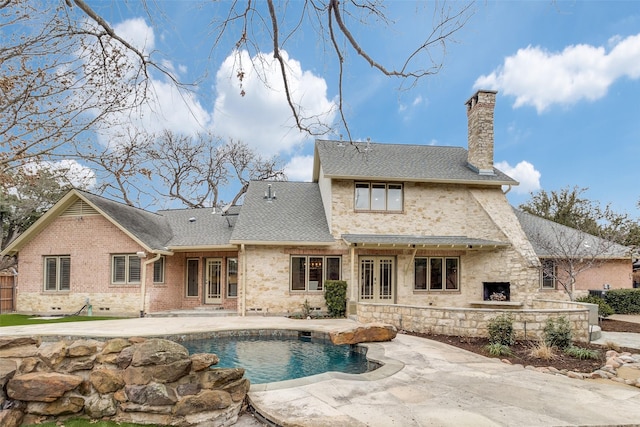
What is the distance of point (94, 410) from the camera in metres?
5.15

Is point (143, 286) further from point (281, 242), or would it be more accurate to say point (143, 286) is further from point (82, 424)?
point (82, 424)

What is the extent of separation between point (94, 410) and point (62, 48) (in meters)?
5.24

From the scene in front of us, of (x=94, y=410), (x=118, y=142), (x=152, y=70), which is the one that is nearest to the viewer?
(x=152, y=70)

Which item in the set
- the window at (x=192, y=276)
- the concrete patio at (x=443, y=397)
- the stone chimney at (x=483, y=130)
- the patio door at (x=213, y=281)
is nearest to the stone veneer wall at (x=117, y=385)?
the concrete patio at (x=443, y=397)

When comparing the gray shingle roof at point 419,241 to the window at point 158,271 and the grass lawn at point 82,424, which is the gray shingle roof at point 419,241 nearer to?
the window at point 158,271

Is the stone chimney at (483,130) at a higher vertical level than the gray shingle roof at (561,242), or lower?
higher

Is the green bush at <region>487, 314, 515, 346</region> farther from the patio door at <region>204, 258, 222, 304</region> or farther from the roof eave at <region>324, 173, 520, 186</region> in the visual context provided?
the patio door at <region>204, 258, 222, 304</region>

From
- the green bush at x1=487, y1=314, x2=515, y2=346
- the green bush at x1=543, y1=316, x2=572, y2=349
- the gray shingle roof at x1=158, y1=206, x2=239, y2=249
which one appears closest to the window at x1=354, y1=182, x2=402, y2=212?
the gray shingle roof at x1=158, y1=206, x2=239, y2=249

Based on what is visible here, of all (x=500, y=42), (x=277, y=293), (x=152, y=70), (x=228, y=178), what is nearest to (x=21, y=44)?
(x=152, y=70)

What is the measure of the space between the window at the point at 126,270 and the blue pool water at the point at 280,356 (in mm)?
6390

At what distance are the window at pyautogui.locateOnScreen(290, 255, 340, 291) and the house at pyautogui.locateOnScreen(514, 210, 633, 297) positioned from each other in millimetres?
9704

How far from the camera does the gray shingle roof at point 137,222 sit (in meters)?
15.8

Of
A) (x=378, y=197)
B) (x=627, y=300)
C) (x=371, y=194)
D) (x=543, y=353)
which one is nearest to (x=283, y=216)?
(x=371, y=194)

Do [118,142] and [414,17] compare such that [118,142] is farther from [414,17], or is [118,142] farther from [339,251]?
[414,17]
